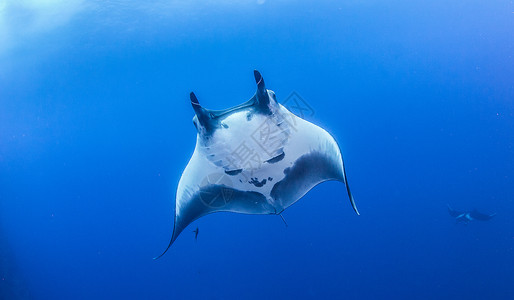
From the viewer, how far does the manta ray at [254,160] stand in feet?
7.25

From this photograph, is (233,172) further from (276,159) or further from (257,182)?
(276,159)

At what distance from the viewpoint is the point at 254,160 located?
254 centimetres

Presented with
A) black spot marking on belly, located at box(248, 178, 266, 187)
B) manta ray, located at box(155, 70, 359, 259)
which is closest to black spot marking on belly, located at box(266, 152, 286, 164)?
manta ray, located at box(155, 70, 359, 259)

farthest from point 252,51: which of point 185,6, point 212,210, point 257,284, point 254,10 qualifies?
point 212,210

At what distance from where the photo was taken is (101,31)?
43.0 ft

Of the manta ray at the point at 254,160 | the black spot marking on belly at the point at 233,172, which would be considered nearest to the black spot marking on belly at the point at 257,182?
the manta ray at the point at 254,160

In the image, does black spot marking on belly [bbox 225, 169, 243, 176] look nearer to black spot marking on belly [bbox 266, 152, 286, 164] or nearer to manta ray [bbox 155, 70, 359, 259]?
manta ray [bbox 155, 70, 359, 259]

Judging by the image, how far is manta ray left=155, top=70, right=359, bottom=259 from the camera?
2.21 meters

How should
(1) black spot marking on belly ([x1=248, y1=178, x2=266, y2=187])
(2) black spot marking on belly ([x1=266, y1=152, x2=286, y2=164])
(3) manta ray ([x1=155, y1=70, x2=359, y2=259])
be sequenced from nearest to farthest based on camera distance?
(3) manta ray ([x1=155, y1=70, x2=359, y2=259])
(2) black spot marking on belly ([x1=266, y1=152, x2=286, y2=164])
(1) black spot marking on belly ([x1=248, y1=178, x2=266, y2=187])

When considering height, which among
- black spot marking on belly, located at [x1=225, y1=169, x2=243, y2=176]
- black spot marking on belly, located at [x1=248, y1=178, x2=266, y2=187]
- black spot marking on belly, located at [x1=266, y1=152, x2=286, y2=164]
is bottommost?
black spot marking on belly, located at [x1=248, y1=178, x2=266, y2=187]

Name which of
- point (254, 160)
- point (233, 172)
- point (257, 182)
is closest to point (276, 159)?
point (254, 160)

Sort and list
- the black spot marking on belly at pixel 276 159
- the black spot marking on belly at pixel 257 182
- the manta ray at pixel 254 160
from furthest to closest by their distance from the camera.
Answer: the black spot marking on belly at pixel 257 182 < the black spot marking on belly at pixel 276 159 < the manta ray at pixel 254 160

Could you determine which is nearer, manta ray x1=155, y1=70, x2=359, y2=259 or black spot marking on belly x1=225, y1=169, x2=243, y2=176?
manta ray x1=155, y1=70, x2=359, y2=259

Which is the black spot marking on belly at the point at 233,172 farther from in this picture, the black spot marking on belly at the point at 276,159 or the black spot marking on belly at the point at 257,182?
the black spot marking on belly at the point at 276,159
